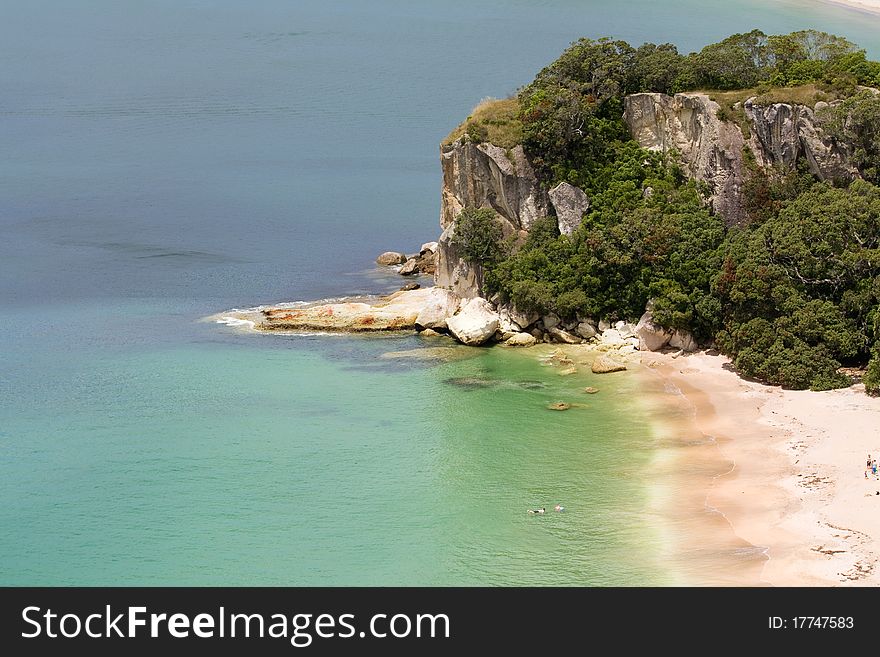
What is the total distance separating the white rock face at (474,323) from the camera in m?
68.4

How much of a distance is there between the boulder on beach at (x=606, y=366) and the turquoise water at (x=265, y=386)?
112cm

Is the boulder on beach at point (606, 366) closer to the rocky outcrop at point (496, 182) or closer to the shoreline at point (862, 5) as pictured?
the rocky outcrop at point (496, 182)

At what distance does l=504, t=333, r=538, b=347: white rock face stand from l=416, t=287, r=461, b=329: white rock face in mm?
4744

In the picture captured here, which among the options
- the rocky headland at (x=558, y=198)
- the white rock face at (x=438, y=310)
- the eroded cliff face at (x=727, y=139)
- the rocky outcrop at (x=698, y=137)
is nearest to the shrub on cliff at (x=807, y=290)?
the eroded cliff face at (x=727, y=139)

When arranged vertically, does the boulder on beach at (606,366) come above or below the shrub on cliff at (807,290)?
below

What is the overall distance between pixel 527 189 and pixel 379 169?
50407mm

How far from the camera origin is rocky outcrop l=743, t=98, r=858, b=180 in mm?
64750

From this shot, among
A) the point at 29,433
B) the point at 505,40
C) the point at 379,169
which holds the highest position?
the point at 505,40

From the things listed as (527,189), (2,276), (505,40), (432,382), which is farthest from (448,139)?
(505,40)

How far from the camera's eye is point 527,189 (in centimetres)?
7156

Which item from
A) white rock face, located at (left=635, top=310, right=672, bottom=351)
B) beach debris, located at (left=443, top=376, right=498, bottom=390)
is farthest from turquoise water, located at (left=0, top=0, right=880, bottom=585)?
white rock face, located at (left=635, top=310, right=672, bottom=351)

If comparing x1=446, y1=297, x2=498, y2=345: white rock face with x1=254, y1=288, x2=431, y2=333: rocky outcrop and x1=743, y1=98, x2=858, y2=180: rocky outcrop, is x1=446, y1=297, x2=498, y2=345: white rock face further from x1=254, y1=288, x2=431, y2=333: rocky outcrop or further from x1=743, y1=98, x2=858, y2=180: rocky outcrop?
x1=743, y1=98, x2=858, y2=180: rocky outcrop

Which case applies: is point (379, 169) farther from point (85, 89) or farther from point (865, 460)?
point (865, 460)

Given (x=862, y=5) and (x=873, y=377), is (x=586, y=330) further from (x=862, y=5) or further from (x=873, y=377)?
(x=862, y=5)
